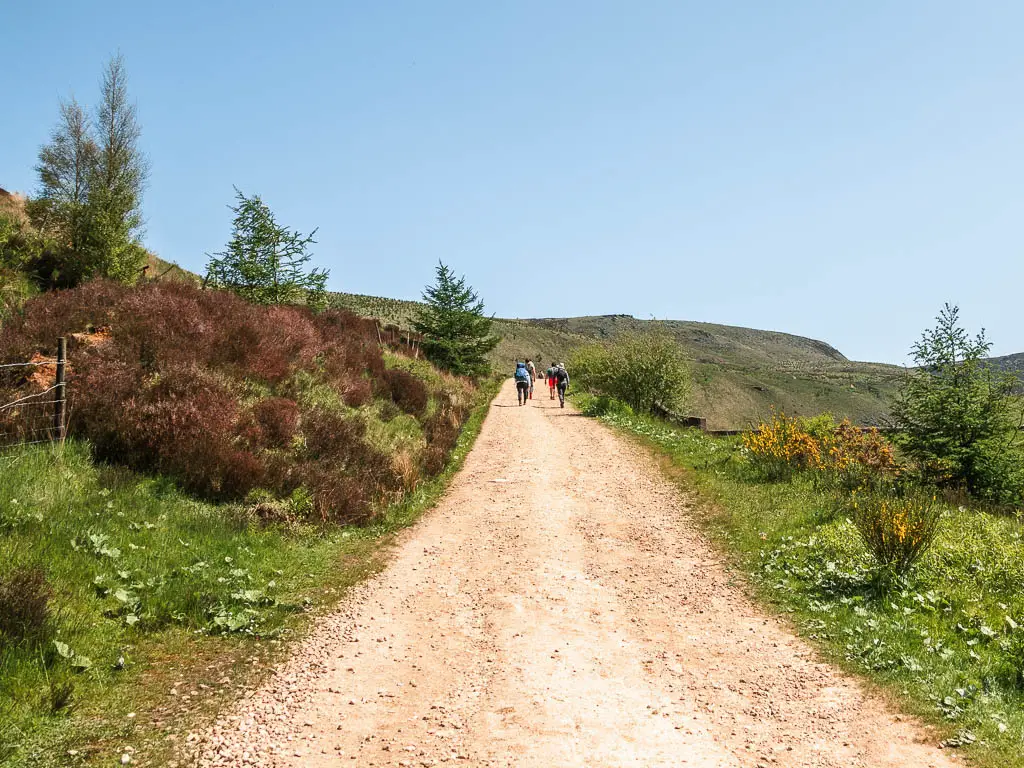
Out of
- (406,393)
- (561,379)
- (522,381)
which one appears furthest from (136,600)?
(561,379)

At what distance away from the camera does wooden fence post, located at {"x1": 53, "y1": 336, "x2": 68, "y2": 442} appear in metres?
8.66

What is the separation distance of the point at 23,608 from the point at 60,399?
476cm

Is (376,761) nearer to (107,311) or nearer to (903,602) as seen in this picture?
(903,602)

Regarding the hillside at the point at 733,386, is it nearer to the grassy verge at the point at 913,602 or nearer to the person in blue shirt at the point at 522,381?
the person in blue shirt at the point at 522,381

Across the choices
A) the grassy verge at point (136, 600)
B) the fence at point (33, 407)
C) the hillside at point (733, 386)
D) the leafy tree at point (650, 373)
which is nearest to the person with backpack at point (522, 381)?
the leafy tree at point (650, 373)

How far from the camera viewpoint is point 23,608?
5.02 m

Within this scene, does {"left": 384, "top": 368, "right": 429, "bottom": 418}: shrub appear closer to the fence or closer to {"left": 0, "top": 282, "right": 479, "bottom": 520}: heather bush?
{"left": 0, "top": 282, "right": 479, "bottom": 520}: heather bush

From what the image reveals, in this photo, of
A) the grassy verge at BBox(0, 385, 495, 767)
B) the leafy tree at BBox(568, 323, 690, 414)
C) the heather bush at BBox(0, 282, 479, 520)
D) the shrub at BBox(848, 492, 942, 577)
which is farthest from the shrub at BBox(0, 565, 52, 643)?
the leafy tree at BBox(568, 323, 690, 414)

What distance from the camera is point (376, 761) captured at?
4.26 m

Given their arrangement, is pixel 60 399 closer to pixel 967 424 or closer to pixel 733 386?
pixel 967 424

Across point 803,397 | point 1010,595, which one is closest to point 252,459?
point 1010,595

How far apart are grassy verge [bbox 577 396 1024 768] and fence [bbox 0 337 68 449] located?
32.5 ft

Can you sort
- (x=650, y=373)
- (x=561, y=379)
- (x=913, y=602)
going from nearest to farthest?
(x=913, y=602)
(x=650, y=373)
(x=561, y=379)

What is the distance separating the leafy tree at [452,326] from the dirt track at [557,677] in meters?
25.9
